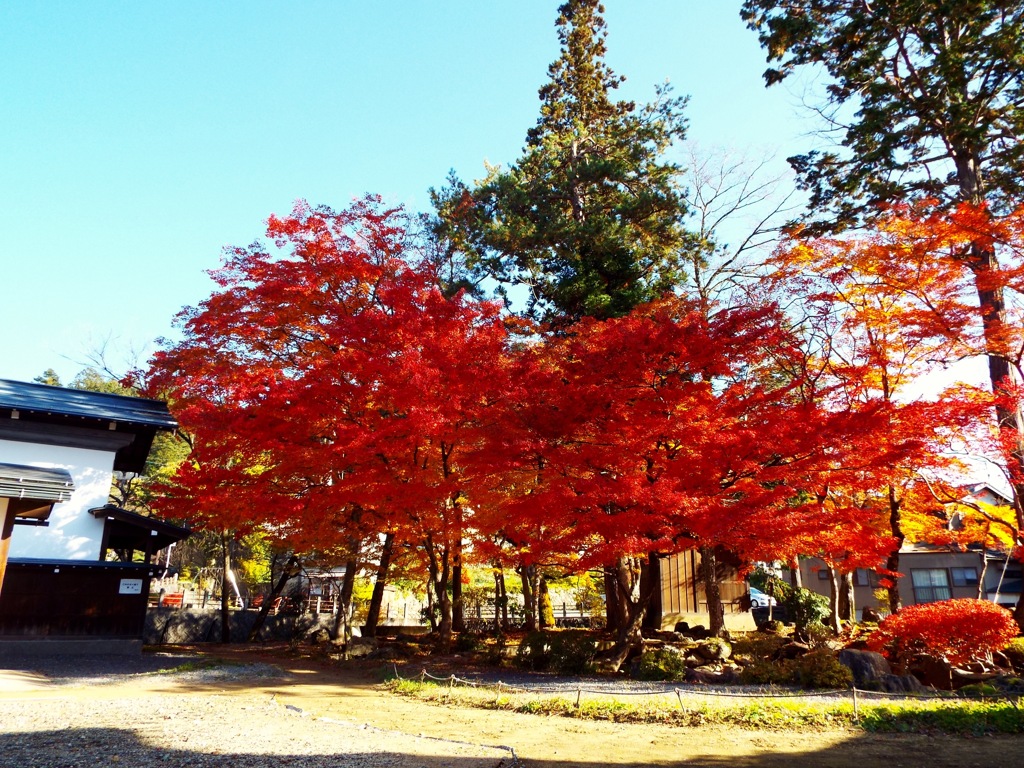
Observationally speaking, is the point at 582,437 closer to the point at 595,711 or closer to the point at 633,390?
the point at 633,390

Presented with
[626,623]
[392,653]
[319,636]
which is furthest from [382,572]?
[319,636]

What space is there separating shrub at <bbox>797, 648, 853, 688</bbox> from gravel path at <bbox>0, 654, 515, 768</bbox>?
825cm

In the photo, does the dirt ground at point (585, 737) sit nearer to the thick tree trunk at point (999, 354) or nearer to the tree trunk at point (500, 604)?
the thick tree trunk at point (999, 354)

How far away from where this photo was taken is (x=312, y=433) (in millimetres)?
17453

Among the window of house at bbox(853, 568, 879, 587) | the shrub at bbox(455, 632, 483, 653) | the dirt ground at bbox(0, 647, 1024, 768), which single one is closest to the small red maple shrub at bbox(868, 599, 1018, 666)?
the dirt ground at bbox(0, 647, 1024, 768)

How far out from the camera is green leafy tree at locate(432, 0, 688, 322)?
2223 centimetres

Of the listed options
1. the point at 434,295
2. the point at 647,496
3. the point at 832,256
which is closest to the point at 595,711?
the point at 647,496

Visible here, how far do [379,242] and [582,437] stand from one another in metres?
11.8

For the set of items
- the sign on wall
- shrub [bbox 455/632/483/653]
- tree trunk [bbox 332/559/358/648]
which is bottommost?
shrub [bbox 455/632/483/653]

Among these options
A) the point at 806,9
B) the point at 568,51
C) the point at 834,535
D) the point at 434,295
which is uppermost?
the point at 568,51

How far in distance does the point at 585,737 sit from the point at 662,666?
6.49 metres

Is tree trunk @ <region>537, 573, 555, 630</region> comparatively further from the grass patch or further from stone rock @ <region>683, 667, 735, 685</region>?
the grass patch

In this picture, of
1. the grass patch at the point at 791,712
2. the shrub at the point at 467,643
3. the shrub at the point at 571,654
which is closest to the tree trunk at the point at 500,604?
the shrub at the point at 467,643

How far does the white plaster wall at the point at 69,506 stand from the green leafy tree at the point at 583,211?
14488 mm
